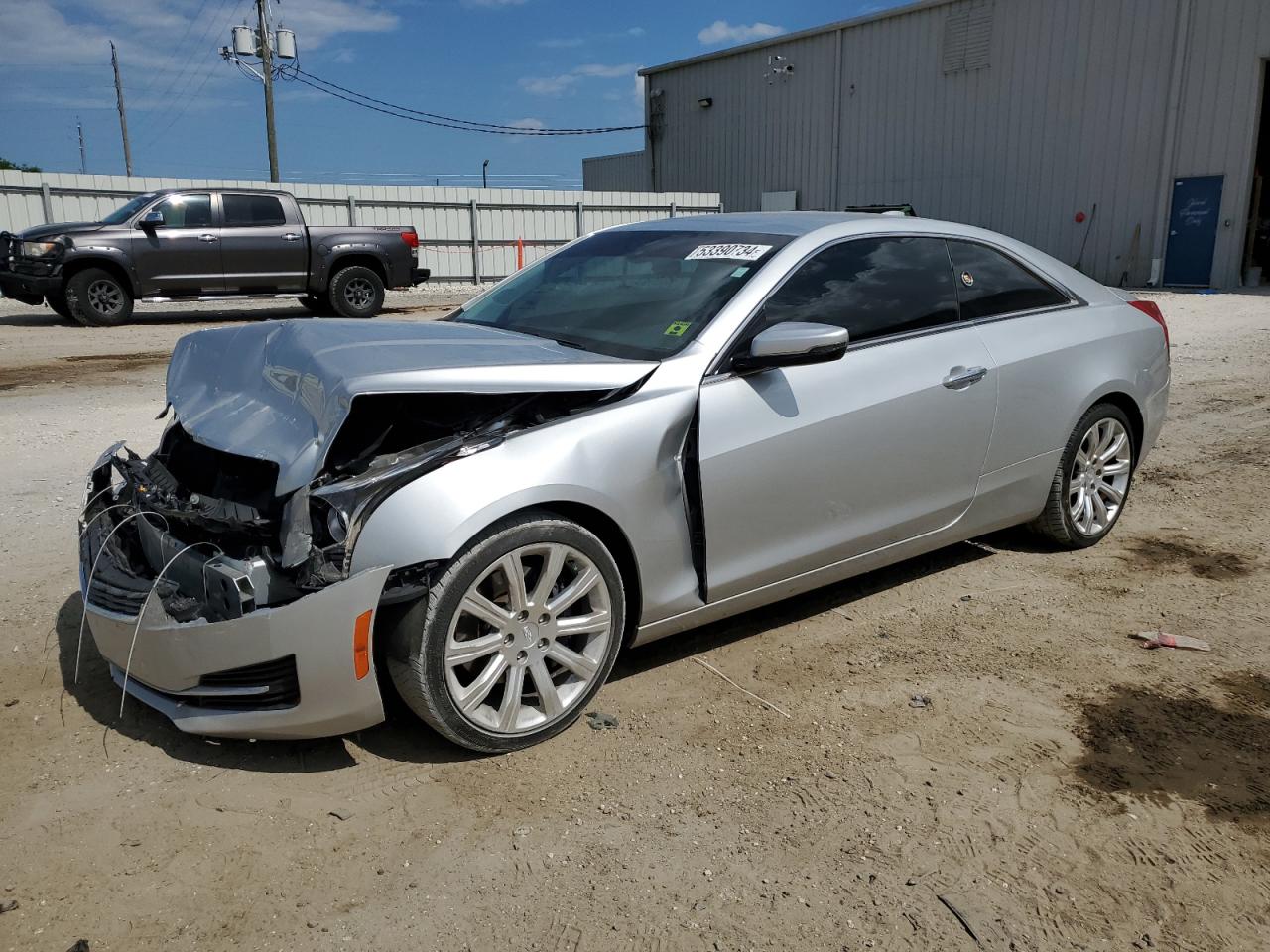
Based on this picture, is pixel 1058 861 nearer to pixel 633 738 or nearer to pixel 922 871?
pixel 922 871

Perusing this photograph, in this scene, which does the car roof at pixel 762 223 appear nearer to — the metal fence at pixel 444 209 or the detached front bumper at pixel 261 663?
the detached front bumper at pixel 261 663

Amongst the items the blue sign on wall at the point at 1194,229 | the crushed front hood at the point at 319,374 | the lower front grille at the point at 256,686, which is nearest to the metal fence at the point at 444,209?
the blue sign on wall at the point at 1194,229

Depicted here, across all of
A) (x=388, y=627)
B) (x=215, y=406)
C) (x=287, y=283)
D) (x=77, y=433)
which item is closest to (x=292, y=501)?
(x=388, y=627)

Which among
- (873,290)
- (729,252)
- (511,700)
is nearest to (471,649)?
(511,700)

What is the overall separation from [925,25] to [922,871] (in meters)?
28.2

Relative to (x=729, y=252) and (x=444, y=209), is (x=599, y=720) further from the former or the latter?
(x=444, y=209)

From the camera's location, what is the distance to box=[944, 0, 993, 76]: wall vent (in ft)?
83.0

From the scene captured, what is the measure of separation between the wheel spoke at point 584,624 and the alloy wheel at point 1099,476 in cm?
264

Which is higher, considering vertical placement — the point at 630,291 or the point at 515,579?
the point at 630,291

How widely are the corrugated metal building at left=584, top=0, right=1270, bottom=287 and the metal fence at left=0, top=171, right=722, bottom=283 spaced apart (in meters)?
4.61

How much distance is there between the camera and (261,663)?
283 cm

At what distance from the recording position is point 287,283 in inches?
623

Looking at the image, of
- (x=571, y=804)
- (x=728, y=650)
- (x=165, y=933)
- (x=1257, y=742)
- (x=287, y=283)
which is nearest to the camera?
(x=165, y=933)

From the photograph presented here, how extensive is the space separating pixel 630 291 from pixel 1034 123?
23.9 m
